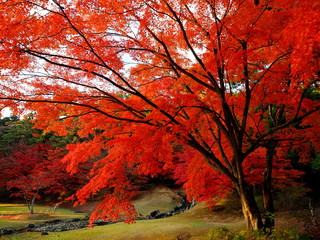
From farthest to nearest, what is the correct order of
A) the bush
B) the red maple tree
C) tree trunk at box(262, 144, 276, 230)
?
the red maple tree → tree trunk at box(262, 144, 276, 230) → the bush

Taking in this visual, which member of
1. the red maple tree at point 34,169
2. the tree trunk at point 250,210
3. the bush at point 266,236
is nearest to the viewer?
the bush at point 266,236

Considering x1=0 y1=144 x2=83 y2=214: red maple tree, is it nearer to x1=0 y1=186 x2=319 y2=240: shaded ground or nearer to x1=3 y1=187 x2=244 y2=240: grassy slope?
x1=0 y1=186 x2=319 y2=240: shaded ground

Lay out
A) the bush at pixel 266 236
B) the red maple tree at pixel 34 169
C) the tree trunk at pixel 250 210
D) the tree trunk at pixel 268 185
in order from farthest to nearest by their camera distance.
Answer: the red maple tree at pixel 34 169 < the tree trunk at pixel 268 185 < the tree trunk at pixel 250 210 < the bush at pixel 266 236

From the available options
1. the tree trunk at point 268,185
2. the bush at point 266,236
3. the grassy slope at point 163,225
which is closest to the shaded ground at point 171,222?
the grassy slope at point 163,225

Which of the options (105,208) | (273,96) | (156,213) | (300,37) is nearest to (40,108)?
(105,208)

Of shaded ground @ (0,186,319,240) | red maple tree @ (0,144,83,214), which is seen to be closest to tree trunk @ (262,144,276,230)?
shaded ground @ (0,186,319,240)

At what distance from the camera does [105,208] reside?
20.1 feet

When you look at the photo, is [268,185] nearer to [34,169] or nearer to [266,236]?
[266,236]

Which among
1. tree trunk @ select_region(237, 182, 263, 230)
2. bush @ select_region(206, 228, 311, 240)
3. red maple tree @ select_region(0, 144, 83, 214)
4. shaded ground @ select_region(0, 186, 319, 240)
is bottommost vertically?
shaded ground @ select_region(0, 186, 319, 240)

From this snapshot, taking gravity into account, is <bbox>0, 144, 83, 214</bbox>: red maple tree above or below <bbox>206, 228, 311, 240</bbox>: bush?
above

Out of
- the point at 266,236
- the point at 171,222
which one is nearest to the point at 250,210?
the point at 266,236

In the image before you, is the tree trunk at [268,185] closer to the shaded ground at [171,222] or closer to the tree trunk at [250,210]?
the tree trunk at [250,210]

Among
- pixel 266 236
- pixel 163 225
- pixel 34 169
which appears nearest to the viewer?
pixel 266 236

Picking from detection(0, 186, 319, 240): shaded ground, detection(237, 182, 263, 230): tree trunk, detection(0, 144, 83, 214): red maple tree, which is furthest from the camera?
detection(0, 144, 83, 214): red maple tree
